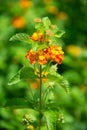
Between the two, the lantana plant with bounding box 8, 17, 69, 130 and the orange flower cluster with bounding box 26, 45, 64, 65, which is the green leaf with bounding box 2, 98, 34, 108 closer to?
the lantana plant with bounding box 8, 17, 69, 130

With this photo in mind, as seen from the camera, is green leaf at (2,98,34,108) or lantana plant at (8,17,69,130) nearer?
lantana plant at (8,17,69,130)

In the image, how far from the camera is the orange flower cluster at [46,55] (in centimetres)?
230

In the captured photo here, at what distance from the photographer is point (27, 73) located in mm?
2414

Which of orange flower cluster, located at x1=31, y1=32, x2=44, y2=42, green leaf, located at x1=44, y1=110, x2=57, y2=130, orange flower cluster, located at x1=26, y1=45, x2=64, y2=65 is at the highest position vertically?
orange flower cluster, located at x1=31, y1=32, x2=44, y2=42

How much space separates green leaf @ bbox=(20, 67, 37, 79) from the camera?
7.92ft

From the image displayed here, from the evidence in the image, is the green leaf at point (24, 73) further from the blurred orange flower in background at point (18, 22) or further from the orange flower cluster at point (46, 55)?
the blurred orange flower in background at point (18, 22)

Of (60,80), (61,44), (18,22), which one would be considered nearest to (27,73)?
(60,80)

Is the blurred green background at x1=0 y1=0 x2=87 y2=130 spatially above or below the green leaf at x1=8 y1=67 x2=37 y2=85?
above

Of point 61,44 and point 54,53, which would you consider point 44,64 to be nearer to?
point 54,53

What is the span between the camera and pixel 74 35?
611cm

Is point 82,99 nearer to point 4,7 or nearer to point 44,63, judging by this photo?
point 4,7

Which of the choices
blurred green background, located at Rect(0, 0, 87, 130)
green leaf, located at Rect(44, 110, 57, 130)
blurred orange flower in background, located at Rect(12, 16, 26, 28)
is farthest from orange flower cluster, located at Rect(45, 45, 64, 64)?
blurred orange flower in background, located at Rect(12, 16, 26, 28)

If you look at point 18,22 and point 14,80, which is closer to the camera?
point 14,80

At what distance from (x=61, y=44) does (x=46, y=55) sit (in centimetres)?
317
